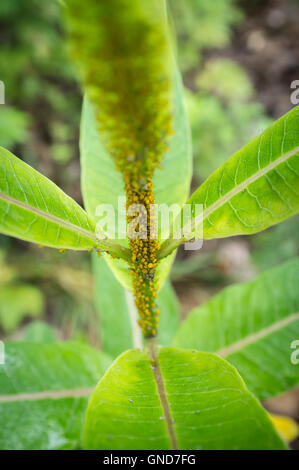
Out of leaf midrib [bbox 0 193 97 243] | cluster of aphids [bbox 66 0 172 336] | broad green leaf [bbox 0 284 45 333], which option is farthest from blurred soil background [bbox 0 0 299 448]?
cluster of aphids [bbox 66 0 172 336]

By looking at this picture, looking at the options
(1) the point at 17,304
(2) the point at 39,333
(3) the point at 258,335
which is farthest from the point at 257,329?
(1) the point at 17,304

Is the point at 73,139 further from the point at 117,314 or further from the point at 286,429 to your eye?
the point at 286,429

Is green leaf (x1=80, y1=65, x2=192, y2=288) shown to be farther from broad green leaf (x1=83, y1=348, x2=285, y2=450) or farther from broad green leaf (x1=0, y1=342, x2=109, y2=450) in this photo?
broad green leaf (x1=0, y1=342, x2=109, y2=450)

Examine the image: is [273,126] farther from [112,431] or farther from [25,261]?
[25,261]

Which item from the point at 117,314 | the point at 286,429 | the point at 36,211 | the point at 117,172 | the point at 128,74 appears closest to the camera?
the point at 128,74
